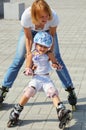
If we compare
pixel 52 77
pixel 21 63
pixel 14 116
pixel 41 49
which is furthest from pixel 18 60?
pixel 52 77

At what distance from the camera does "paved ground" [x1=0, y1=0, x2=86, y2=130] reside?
15.6 feet

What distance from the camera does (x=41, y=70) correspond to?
4609 millimetres

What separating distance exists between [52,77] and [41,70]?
91.1 inches

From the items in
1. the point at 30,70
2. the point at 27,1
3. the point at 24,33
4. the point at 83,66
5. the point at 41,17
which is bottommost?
the point at 27,1

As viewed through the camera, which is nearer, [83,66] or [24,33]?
[24,33]

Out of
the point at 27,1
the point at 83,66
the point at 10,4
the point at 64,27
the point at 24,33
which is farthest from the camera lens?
the point at 27,1

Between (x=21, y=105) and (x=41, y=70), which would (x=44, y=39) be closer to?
(x=41, y=70)

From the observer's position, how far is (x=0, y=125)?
15.3 feet

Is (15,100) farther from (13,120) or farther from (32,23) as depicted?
(32,23)

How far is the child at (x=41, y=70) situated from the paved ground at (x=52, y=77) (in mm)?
276

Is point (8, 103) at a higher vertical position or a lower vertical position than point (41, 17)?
lower

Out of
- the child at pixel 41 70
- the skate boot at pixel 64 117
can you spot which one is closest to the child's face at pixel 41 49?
the child at pixel 41 70

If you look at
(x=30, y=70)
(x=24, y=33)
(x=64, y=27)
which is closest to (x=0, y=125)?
(x=30, y=70)

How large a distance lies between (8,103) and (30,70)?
42.3 inches
